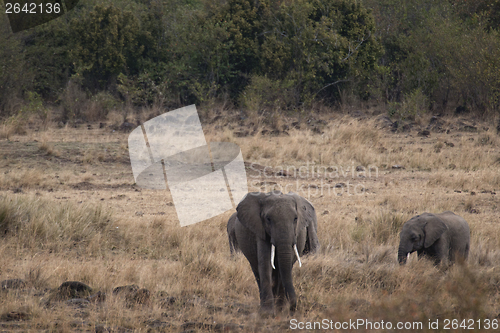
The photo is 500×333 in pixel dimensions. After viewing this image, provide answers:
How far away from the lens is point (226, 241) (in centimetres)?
740

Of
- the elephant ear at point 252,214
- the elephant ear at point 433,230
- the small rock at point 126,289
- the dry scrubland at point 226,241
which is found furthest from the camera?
the elephant ear at point 433,230

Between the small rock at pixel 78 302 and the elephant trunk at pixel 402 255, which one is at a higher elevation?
the small rock at pixel 78 302

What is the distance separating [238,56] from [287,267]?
20.4m

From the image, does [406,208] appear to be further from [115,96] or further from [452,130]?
[115,96]

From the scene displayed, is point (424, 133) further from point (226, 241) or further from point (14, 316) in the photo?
point (14, 316)

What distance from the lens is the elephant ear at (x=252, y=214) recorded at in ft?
15.3

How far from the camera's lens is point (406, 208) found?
9.16 meters

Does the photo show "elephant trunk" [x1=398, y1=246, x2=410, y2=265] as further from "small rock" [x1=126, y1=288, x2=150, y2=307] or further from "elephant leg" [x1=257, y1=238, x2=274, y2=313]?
"small rock" [x1=126, y1=288, x2=150, y2=307]

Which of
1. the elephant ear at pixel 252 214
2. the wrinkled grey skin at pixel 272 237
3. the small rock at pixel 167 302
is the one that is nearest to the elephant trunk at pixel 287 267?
the wrinkled grey skin at pixel 272 237

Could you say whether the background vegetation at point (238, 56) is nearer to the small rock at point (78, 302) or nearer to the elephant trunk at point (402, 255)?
the elephant trunk at point (402, 255)

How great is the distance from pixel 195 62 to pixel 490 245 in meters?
18.7

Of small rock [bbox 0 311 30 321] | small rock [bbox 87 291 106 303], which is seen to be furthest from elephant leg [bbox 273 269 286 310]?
small rock [bbox 0 311 30 321]

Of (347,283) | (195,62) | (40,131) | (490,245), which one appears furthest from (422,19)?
(347,283)

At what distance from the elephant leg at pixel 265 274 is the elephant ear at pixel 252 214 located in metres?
0.12
